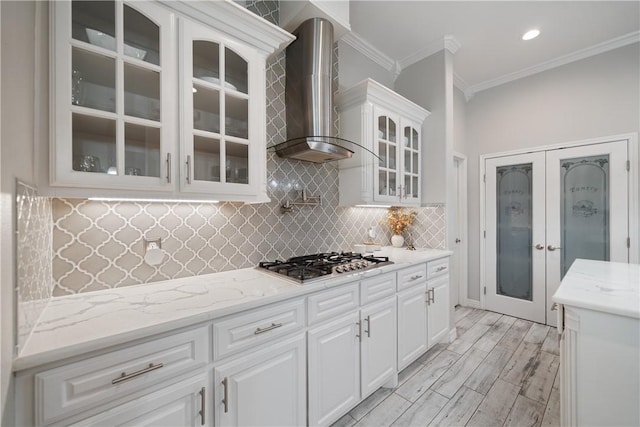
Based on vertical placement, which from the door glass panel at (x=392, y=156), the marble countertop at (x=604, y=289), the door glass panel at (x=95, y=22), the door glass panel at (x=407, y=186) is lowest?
the marble countertop at (x=604, y=289)

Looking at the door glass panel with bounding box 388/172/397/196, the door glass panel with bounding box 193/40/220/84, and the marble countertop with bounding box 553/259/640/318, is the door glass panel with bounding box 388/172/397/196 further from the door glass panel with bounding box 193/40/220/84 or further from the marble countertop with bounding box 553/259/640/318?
the door glass panel with bounding box 193/40/220/84

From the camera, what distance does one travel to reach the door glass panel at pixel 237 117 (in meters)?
1.47

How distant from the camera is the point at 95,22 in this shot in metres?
1.11

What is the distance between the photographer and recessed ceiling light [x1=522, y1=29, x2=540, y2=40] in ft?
8.47

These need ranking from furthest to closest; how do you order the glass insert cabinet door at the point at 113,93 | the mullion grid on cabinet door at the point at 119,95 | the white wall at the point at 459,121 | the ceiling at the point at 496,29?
the white wall at the point at 459,121 < the ceiling at the point at 496,29 < the mullion grid on cabinet door at the point at 119,95 < the glass insert cabinet door at the point at 113,93

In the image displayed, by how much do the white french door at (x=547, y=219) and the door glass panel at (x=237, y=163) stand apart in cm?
344

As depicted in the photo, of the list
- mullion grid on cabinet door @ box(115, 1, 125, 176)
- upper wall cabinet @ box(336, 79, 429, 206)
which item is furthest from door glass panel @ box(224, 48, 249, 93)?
upper wall cabinet @ box(336, 79, 429, 206)

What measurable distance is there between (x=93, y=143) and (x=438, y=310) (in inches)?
108

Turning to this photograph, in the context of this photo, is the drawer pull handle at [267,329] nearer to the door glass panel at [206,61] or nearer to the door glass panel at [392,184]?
the door glass panel at [206,61]

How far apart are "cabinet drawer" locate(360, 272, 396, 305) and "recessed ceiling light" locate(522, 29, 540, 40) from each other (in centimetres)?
280

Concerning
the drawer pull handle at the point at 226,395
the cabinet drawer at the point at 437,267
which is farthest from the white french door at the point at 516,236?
the drawer pull handle at the point at 226,395

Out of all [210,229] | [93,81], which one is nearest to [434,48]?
[210,229]

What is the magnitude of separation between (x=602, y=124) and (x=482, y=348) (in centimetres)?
271

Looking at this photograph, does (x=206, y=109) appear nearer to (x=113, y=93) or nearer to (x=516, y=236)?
(x=113, y=93)
